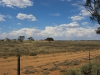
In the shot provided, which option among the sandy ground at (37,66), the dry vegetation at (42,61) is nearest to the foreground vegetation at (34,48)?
the dry vegetation at (42,61)

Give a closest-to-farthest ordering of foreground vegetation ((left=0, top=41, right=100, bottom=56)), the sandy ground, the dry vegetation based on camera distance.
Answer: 1. the sandy ground
2. the dry vegetation
3. foreground vegetation ((left=0, top=41, right=100, bottom=56))

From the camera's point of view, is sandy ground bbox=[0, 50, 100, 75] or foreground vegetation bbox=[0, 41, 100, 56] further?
foreground vegetation bbox=[0, 41, 100, 56]

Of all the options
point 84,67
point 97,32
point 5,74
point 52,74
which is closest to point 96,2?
point 97,32

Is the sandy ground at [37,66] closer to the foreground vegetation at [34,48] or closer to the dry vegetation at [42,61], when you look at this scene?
the dry vegetation at [42,61]

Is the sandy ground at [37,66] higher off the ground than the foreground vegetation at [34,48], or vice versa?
the foreground vegetation at [34,48]

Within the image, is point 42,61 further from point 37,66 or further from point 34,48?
point 34,48

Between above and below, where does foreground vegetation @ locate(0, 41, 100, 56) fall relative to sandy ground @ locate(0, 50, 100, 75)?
above

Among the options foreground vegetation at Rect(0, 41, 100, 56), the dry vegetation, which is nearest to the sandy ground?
the dry vegetation

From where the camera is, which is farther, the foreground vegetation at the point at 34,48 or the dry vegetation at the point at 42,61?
the foreground vegetation at the point at 34,48

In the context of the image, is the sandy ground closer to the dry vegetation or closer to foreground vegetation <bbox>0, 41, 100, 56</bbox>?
the dry vegetation

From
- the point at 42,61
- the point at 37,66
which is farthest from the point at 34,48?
the point at 37,66

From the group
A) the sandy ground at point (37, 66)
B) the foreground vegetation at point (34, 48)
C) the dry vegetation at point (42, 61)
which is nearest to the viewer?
the sandy ground at point (37, 66)

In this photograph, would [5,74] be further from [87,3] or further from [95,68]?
[87,3]

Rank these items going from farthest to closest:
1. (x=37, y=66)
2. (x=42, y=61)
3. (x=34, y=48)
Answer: (x=34, y=48) < (x=42, y=61) < (x=37, y=66)
